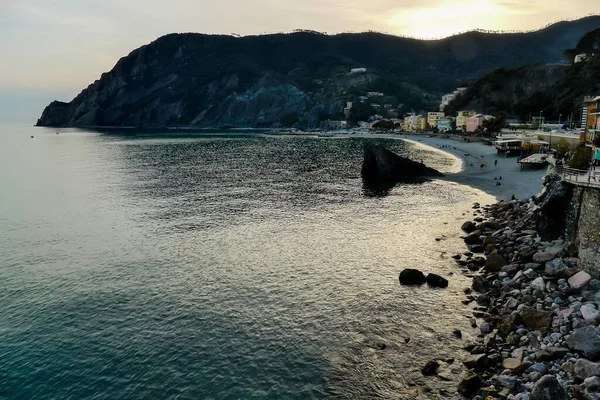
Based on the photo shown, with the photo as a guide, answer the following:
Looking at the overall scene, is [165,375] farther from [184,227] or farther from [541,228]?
[541,228]

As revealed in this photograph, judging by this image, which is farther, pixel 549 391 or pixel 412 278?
pixel 412 278

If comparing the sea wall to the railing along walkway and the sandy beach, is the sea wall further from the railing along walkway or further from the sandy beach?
the sandy beach

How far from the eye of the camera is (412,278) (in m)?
32.2

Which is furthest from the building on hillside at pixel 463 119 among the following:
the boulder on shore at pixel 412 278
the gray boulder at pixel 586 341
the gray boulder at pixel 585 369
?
the gray boulder at pixel 585 369

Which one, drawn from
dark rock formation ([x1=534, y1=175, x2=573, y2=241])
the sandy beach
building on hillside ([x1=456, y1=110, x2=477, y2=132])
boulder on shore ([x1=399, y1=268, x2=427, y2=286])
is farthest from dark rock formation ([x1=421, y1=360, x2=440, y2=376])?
building on hillside ([x1=456, y1=110, x2=477, y2=132])

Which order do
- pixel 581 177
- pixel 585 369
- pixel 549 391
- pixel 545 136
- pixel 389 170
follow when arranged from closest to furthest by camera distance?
pixel 549 391 → pixel 585 369 → pixel 581 177 → pixel 389 170 → pixel 545 136

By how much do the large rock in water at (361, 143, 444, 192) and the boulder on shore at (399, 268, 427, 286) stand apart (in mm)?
48046

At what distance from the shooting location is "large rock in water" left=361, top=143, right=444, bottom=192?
81.5 m

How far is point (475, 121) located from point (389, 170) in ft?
350

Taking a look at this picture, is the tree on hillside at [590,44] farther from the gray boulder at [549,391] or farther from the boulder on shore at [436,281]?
the gray boulder at [549,391]

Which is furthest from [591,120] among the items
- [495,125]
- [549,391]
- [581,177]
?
[495,125]

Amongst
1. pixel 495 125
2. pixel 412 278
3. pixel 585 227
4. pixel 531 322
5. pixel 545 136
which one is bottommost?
pixel 412 278

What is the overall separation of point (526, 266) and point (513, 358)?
12.1 m

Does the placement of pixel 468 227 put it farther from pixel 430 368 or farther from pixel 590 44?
pixel 590 44
